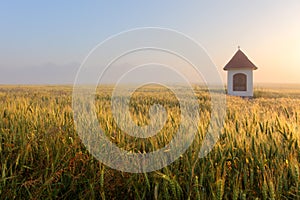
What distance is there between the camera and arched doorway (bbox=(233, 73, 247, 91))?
18.7 meters

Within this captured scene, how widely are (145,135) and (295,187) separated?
54.6 inches

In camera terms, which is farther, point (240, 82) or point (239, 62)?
point (239, 62)

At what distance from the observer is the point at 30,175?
226 cm

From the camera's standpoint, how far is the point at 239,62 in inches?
757

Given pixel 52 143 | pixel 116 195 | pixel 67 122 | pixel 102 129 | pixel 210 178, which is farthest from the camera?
pixel 67 122

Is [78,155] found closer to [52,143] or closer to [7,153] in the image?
[52,143]

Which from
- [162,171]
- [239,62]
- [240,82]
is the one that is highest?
[239,62]

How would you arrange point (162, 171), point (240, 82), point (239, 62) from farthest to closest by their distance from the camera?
point (239, 62), point (240, 82), point (162, 171)

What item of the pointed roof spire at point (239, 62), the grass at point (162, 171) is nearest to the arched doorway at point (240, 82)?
the pointed roof spire at point (239, 62)

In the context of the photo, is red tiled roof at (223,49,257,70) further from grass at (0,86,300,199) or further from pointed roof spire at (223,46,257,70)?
grass at (0,86,300,199)

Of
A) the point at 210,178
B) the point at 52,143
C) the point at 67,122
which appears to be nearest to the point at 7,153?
the point at 52,143

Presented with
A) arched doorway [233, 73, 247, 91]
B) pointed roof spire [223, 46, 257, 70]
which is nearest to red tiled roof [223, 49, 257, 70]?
pointed roof spire [223, 46, 257, 70]

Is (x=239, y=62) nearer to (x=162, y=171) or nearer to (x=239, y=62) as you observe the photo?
(x=239, y=62)

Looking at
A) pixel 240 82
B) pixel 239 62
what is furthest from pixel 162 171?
pixel 239 62
